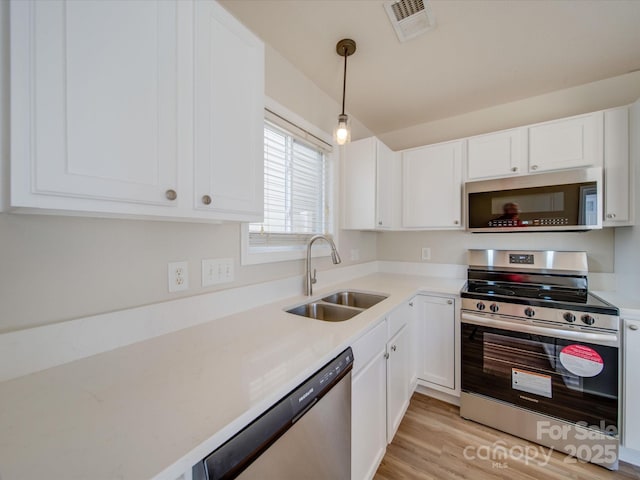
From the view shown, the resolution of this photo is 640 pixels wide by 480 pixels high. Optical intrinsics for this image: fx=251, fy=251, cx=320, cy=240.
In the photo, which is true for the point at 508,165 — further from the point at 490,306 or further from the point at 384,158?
the point at 490,306

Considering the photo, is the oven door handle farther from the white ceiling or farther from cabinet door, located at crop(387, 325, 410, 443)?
the white ceiling

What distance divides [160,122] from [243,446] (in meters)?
0.96

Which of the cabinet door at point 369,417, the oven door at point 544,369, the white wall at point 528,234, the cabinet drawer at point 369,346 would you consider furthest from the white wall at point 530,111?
the cabinet door at point 369,417

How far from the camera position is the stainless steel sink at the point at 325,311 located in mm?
1613

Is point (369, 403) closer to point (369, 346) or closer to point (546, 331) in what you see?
point (369, 346)

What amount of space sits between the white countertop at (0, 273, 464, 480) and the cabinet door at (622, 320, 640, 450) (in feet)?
5.34

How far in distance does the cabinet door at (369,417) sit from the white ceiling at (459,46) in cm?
189

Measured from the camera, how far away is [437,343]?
204 centimetres

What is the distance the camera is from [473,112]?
2.50 meters

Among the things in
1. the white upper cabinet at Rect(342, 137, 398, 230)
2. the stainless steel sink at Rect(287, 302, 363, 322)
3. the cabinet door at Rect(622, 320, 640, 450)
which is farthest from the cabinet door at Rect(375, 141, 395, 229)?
the cabinet door at Rect(622, 320, 640, 450)

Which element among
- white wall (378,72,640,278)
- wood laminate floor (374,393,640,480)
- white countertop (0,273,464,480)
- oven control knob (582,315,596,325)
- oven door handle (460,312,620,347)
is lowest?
wood laminate floor (374,393,640,480)

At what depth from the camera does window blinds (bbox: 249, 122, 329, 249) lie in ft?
5.50

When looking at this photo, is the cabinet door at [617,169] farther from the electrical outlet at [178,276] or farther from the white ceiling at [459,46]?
the electrical outlet at [178,276]

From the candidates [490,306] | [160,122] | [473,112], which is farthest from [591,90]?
[160,122]
